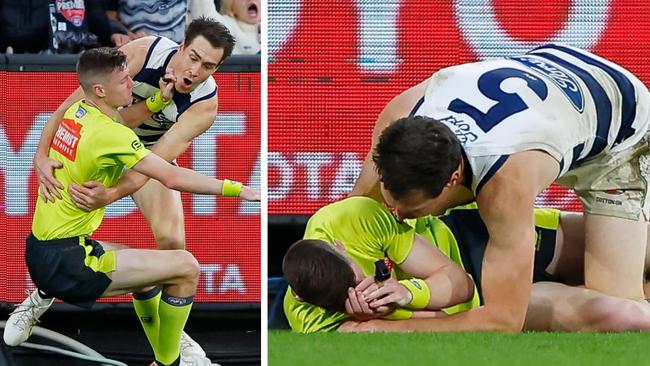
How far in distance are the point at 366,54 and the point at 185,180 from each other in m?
0.78

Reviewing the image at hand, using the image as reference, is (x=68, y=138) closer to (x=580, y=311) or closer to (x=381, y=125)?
(x=381, y=125)

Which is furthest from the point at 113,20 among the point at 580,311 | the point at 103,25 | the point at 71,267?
the point at 580,311

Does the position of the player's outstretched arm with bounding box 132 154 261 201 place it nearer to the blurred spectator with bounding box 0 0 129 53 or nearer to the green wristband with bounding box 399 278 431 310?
the blurred spectator with bounding box 0 0 129 53

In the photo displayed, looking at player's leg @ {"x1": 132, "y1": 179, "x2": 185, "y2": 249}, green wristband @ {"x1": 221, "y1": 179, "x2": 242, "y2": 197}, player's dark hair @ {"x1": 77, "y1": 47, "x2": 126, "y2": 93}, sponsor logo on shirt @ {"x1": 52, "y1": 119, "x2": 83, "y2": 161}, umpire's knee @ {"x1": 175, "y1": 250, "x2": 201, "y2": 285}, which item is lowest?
umpire's knee @ {"x1": 175, "y1": 250, "x2": 201, "y2": 285}

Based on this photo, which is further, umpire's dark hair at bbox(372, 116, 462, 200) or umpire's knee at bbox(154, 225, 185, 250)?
umpire's knee at bbox(154, 225, 185, 250)

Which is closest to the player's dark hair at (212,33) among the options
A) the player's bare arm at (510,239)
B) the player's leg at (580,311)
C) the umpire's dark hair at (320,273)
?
the umpire's dark hair at (320,273)

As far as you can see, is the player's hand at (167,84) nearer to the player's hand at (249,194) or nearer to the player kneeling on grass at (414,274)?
the player's hand at (249,194)

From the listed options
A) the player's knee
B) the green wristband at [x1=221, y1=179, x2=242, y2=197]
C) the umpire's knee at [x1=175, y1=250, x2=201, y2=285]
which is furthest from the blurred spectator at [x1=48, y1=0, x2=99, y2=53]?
the player's knee

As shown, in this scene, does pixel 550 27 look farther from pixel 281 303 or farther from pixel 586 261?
pixel 281 303

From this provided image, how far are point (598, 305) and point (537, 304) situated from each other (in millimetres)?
189

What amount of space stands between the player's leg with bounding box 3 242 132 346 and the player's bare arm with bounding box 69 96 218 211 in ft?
0.51

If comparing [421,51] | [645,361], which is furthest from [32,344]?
[645,361]

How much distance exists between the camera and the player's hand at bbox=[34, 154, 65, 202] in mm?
3375

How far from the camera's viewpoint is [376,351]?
313 cm
